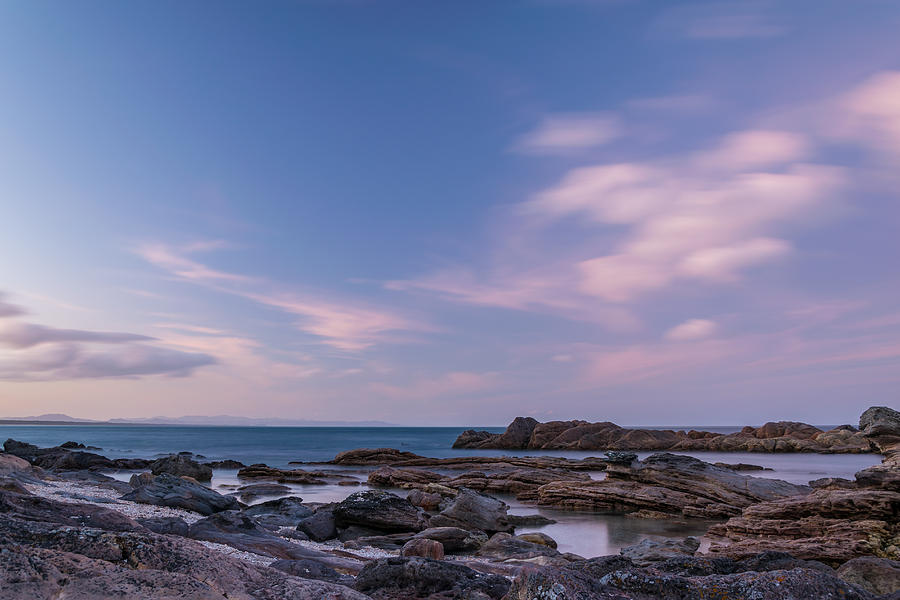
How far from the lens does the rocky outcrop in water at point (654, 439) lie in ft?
275

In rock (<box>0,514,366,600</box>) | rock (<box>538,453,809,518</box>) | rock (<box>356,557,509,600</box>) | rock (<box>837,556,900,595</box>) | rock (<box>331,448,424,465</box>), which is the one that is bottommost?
rock (<box>331,448,424,465</box>)

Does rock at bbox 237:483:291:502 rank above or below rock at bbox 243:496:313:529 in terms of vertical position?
below

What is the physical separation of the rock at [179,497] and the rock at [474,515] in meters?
8.98

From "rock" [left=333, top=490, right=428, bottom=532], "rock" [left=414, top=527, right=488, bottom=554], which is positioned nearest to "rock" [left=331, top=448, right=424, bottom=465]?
"rock" [left=333, top=490, right=428, bottom=532]

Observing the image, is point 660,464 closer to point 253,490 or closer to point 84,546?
point 253,490

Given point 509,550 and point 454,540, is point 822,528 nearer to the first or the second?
point 509,550

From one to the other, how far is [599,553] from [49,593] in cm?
1981

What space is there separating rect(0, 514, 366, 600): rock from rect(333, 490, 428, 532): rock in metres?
16.6

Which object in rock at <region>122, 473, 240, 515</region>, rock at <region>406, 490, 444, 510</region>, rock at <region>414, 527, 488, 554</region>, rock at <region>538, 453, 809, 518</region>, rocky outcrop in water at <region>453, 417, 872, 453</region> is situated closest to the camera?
rock at <region>414, 527, 488, 554</region>

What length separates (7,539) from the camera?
506 cm

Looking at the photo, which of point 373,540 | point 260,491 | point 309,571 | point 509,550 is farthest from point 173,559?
point 260,491

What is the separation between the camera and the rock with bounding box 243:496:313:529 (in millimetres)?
21531

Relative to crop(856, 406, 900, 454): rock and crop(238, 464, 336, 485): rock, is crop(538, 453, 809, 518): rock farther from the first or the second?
crop(238, 464, 336, 485): rock

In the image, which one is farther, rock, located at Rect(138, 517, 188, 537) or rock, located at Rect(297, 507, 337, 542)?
rock, located at Rect(297, 507, 337, 542)
